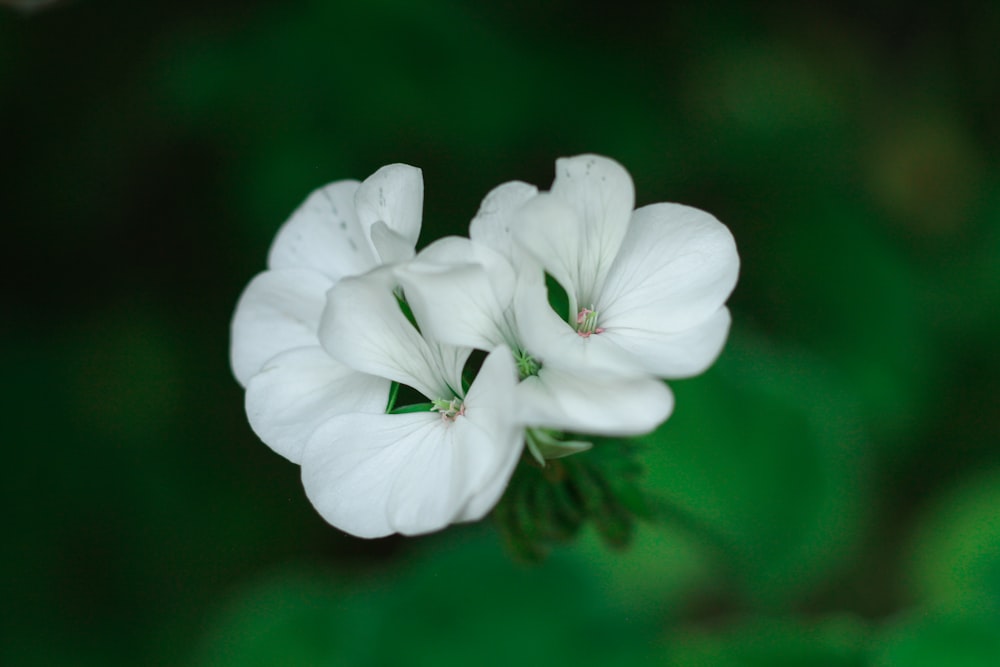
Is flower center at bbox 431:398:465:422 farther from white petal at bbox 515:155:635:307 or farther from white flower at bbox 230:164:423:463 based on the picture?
white petal at bbox 515:155:635:307

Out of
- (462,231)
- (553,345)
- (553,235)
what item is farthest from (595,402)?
(462,231)

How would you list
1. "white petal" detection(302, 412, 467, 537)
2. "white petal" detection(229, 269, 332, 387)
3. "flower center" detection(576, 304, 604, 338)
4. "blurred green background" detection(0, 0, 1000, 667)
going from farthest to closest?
"blurred green background" detection(0, 0, 1000, 667) → "white petal" detection(229, 269, 332, 387) → "flower center" detection(576, 304, 604, 338) → "white petal" detection(302, 412, 467, 537)

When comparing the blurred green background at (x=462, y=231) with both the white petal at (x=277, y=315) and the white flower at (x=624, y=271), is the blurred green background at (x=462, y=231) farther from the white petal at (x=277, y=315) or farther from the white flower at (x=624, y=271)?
the white flower at (x=624, y=271)

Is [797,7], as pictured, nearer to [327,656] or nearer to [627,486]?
[627,486]

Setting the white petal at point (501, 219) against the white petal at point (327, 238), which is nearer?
the white petal at point (501, 219)

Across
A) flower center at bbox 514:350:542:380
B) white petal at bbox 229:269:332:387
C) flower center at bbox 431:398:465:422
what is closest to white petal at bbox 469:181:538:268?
flower center at bbox 514:350:542:380

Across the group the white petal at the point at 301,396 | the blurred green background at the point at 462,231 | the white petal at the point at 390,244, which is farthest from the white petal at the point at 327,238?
the blurred green background at the point at 462,231

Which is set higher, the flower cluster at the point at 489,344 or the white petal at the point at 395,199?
the white petal at the point at 395,199
